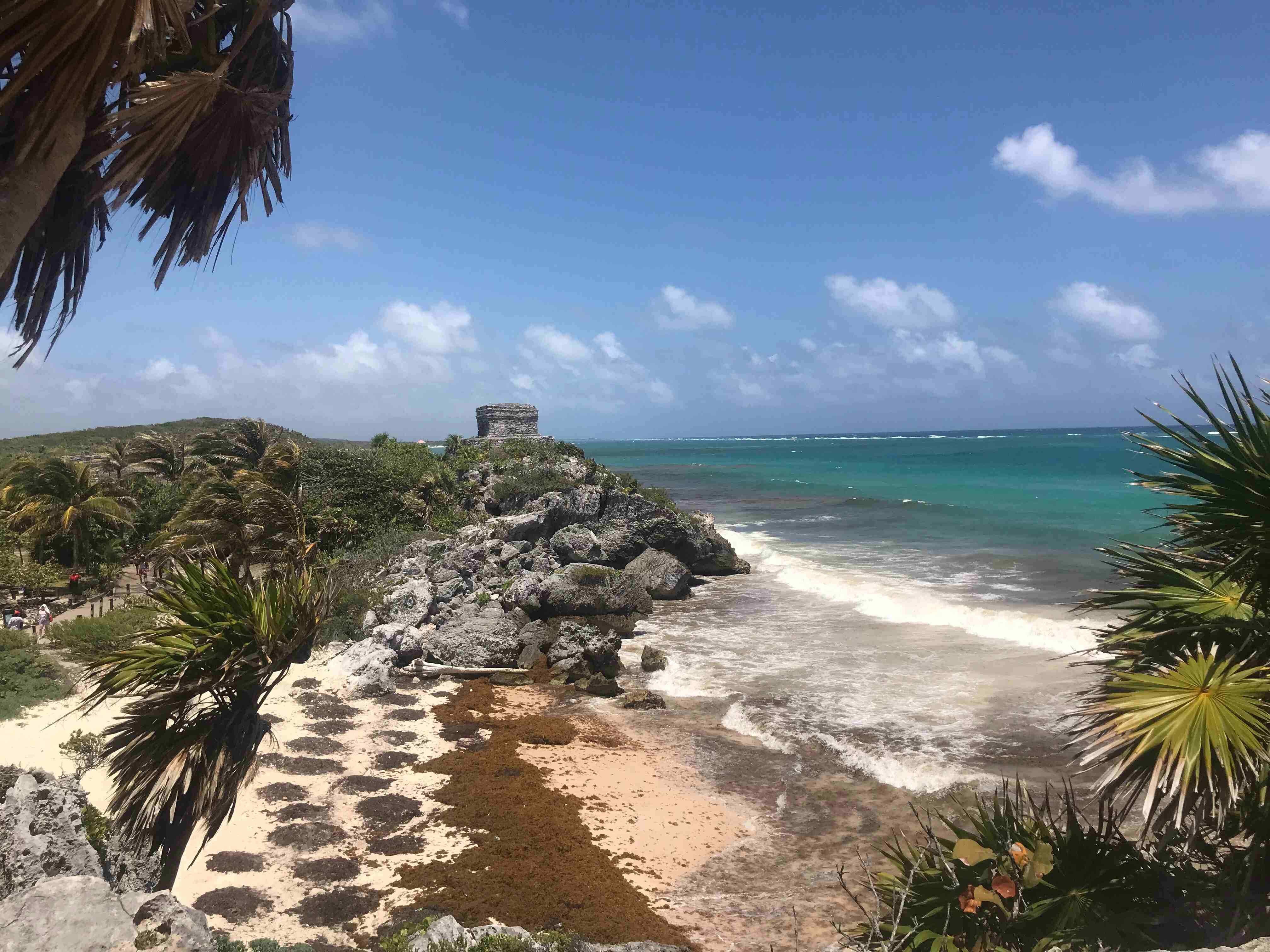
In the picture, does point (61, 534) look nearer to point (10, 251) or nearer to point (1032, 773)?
point (10, 251)

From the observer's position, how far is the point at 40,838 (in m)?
5.16

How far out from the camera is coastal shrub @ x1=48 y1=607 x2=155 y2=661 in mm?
12743

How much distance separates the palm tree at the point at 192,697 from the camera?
16.7ft

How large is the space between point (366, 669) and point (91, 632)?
4.91 metres

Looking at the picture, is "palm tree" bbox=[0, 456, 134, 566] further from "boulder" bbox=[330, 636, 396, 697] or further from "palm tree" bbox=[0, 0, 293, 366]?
"palm tree" bbox=[0, 0, 293, 366]

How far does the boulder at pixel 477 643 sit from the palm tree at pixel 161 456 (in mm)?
14823

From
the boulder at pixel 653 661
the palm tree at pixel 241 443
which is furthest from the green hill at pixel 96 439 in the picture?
the boulder at pixel 653 661

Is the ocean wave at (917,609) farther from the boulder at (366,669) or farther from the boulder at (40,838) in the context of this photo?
the boulder at (40,838)

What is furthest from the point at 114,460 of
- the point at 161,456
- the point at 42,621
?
the point at 42,621

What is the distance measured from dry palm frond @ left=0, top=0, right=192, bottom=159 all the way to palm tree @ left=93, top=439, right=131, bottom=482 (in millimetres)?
25870

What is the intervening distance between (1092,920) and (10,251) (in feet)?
18.8

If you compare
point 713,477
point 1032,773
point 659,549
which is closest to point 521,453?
point 659,549

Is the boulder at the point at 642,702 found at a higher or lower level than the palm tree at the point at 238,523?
lower

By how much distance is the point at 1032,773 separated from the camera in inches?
419
